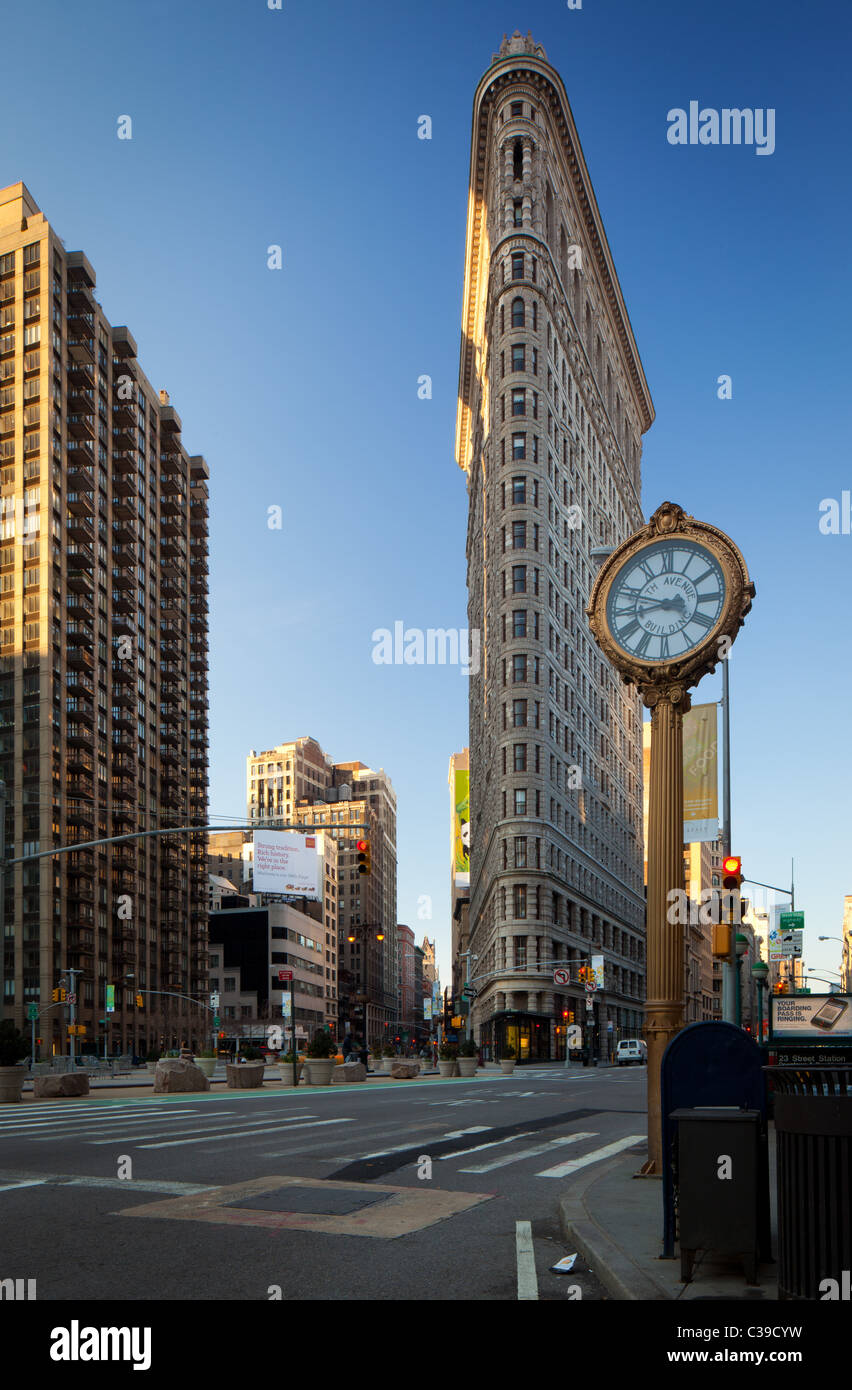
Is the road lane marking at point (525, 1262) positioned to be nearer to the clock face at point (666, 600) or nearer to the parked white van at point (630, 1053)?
the clock face at point (666, 600)

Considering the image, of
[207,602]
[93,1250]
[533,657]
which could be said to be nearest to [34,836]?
[533,657]

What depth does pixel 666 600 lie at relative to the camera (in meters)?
13.1

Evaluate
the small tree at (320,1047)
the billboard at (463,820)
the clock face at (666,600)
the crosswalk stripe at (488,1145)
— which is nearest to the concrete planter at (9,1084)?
the small tree at (320,1047)

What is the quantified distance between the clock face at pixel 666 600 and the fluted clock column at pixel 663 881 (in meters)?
0.52

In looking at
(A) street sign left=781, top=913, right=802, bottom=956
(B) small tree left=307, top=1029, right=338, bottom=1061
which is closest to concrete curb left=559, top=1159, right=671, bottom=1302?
(B) small tree left=307, top=1029, right=338, bottom=1061

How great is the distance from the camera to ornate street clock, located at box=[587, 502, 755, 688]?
12633 millimetres

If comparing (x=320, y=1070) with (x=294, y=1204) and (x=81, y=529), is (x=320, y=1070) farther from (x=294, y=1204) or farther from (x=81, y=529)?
(x=81, y=529)

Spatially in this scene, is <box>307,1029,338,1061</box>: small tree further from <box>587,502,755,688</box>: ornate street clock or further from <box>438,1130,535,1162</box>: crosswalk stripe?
<box>587,502,755,688</box>: ornate street clock

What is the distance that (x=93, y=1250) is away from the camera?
27.4ft

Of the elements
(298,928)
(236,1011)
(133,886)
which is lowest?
(236,1011)

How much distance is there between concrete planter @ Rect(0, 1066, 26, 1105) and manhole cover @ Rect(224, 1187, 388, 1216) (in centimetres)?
2053

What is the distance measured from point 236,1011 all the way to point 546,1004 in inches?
3263

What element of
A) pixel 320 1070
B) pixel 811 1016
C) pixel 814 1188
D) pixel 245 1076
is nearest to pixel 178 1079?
pixel 245 1076

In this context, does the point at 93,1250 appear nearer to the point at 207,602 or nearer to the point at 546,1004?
the point at 546,1004
